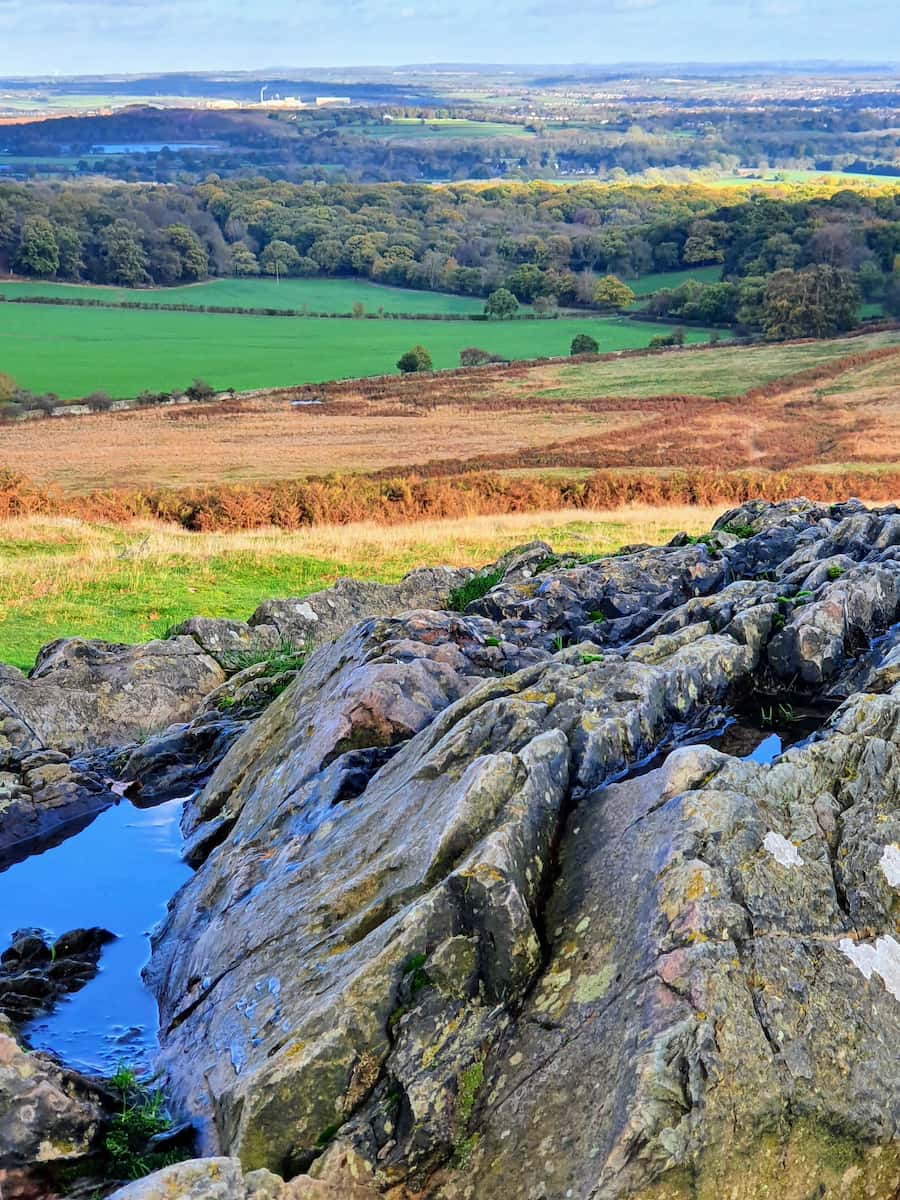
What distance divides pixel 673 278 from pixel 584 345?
5457 centimetres

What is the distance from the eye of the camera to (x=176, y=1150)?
920 centimetres

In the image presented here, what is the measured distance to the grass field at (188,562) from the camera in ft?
87.9

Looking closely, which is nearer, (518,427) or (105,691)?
(105,691)

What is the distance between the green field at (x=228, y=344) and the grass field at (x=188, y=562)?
8400 centimetres

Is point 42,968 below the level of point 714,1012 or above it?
below

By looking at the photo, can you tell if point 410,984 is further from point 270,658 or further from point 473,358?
point 473,358

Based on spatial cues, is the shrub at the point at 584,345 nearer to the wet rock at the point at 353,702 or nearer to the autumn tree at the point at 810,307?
the autumn tree at the point at 810,307

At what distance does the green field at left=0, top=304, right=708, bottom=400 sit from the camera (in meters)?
122

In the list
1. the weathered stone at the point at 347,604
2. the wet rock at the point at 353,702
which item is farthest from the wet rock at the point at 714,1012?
the weathered stone at the point at 347,604

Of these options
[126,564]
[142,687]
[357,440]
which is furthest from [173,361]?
[142,687]

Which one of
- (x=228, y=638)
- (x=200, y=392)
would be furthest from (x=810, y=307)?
(x=228, y=638)

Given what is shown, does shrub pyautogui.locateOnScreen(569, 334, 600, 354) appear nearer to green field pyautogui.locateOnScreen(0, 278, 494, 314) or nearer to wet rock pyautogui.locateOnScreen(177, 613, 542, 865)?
green field pyautogui.locateOnScreen(0, 278, 494, 314)

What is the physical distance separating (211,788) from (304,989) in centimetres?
697

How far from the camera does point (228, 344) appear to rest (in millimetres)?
142125
